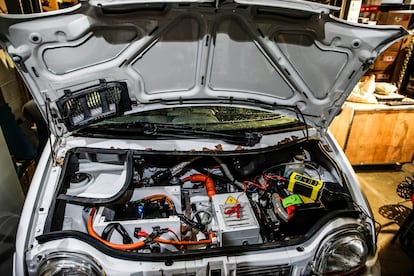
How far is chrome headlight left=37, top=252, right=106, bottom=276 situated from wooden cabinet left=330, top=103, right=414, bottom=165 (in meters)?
3.29

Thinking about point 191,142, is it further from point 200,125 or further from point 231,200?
point 231,200

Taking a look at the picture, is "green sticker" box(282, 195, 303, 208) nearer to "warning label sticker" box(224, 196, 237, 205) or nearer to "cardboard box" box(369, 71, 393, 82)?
"warning label sticker" box(224, 196, 237, 205)

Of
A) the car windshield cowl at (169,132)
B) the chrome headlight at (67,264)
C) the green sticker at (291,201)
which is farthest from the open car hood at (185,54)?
the chrome headlight at (67,264)

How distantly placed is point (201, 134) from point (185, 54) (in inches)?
19.7

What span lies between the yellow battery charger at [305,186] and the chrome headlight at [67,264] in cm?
109

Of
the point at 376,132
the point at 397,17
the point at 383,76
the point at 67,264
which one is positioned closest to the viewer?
the point at 67,264

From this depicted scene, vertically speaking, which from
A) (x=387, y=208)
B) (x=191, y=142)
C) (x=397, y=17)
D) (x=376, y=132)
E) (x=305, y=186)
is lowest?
(x=387, y=208)

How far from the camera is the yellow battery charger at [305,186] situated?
5.29ft

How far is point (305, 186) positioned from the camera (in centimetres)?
163

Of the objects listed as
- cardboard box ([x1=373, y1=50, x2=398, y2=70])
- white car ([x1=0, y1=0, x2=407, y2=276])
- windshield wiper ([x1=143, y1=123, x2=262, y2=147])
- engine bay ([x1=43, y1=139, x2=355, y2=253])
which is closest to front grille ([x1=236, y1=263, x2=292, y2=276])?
white car ([x1=0, y1=0, x2=407, y2=276])

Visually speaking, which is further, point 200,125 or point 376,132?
point 376,132

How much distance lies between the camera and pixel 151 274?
1277 mm

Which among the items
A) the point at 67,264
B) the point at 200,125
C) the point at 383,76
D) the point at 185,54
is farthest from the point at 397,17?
the point at 67,264

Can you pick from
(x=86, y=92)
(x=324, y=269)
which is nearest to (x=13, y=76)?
(x=86, y=92)
